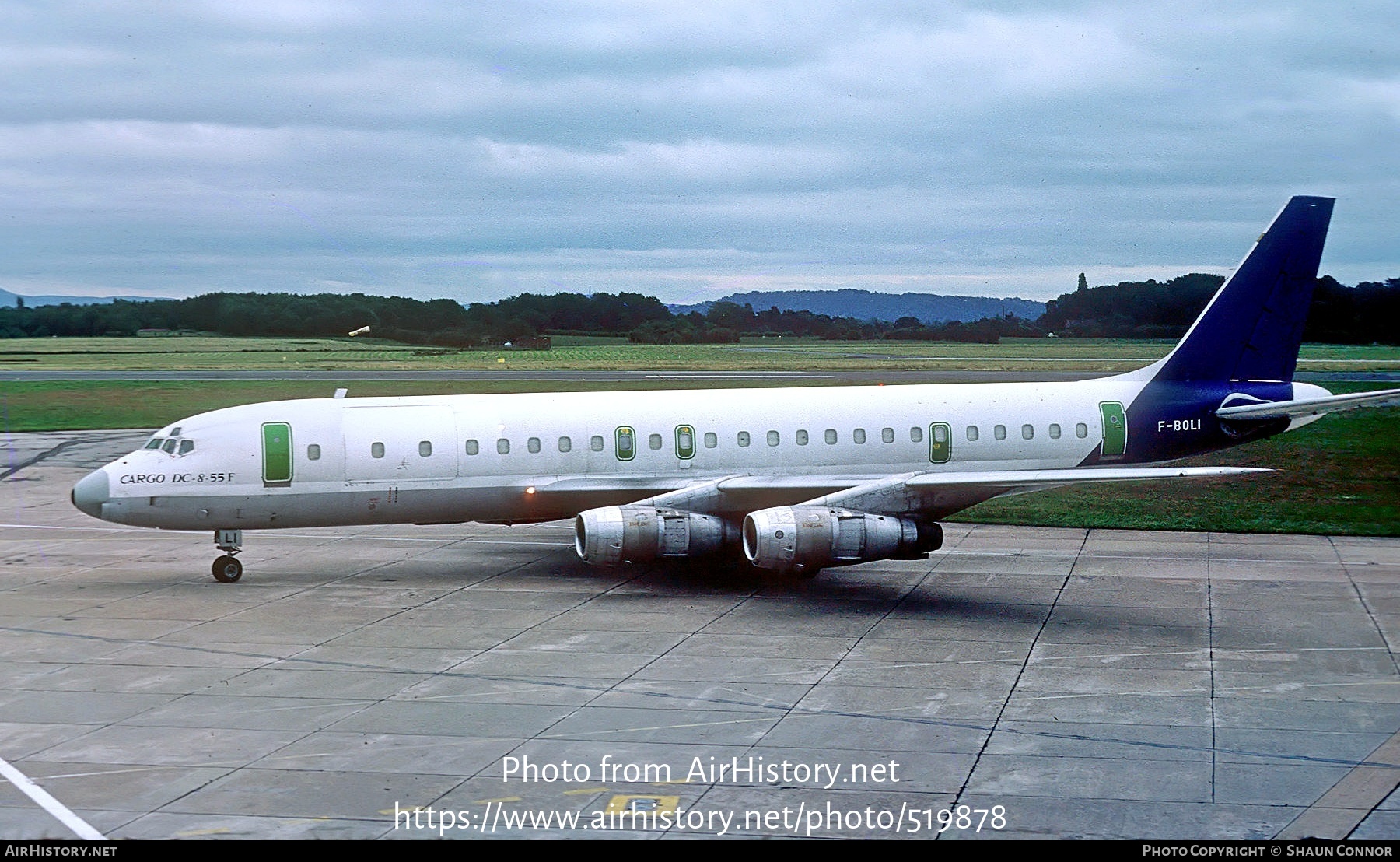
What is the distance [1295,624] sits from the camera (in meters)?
21.8

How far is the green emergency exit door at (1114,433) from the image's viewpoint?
28719 millimetres

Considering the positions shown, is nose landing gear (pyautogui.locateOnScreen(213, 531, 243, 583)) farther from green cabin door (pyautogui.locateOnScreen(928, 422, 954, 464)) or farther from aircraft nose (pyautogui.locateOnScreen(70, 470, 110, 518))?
green cabin door (pyautogui.locateOnScreen(928, 422, 954, 464))

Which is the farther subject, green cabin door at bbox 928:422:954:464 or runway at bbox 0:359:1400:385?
runway at bbox 0:359:1400:385

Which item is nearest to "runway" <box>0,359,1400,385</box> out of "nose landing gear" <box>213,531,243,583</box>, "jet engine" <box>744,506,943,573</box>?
"jet engine" <box>744,506,943,573</box>

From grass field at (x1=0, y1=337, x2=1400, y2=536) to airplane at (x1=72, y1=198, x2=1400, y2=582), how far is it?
16.5 ft

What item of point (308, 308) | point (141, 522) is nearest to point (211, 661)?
point (141, 522)

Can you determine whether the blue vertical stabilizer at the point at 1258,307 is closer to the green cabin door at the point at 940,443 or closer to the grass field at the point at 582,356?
the green cabin door at the point at 940,443

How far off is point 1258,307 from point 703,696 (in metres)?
18.5

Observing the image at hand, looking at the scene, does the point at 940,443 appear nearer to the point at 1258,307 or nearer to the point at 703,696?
the point at 1258,307

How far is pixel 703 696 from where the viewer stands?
17.6 m

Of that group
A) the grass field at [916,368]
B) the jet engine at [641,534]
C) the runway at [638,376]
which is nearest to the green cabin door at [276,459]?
the jet engine at [641,534]

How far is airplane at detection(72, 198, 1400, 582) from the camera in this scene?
24.4m

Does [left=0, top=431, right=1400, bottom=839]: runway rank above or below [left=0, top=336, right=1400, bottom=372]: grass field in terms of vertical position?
below

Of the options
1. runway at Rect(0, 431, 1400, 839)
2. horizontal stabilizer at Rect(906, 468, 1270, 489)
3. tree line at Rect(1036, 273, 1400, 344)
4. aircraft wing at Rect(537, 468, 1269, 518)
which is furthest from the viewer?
tree line at Rect(1036, 273, 1400, 344)
